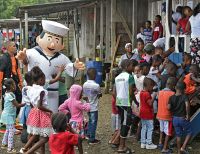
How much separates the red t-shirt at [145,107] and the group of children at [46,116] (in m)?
0.83

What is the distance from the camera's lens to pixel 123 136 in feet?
25.3

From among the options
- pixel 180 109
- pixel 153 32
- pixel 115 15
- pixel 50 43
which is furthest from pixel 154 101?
pixel 115 15

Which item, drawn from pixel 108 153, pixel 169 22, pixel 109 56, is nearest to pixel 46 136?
pixel 108 153

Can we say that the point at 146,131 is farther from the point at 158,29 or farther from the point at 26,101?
the point at 158,29

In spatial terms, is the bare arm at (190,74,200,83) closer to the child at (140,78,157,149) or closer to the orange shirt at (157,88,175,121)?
the orange shirt at (157,88,175,121)

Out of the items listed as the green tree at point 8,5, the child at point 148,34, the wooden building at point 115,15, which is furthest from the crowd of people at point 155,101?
the green tree at point 8,5

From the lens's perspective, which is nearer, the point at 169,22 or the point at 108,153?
the point at 108,153

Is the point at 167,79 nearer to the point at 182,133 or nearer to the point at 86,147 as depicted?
the point at 182,133

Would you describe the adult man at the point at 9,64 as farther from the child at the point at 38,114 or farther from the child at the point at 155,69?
the child at the point at 155,69

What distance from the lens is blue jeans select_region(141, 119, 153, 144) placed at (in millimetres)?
8031

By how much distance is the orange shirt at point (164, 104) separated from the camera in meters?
7.71

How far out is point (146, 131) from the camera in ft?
26.7

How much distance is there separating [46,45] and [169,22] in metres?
4.18

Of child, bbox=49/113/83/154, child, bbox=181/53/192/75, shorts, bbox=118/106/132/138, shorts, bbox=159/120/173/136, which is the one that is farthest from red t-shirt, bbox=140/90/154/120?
child, bbox=49/113/83/154
